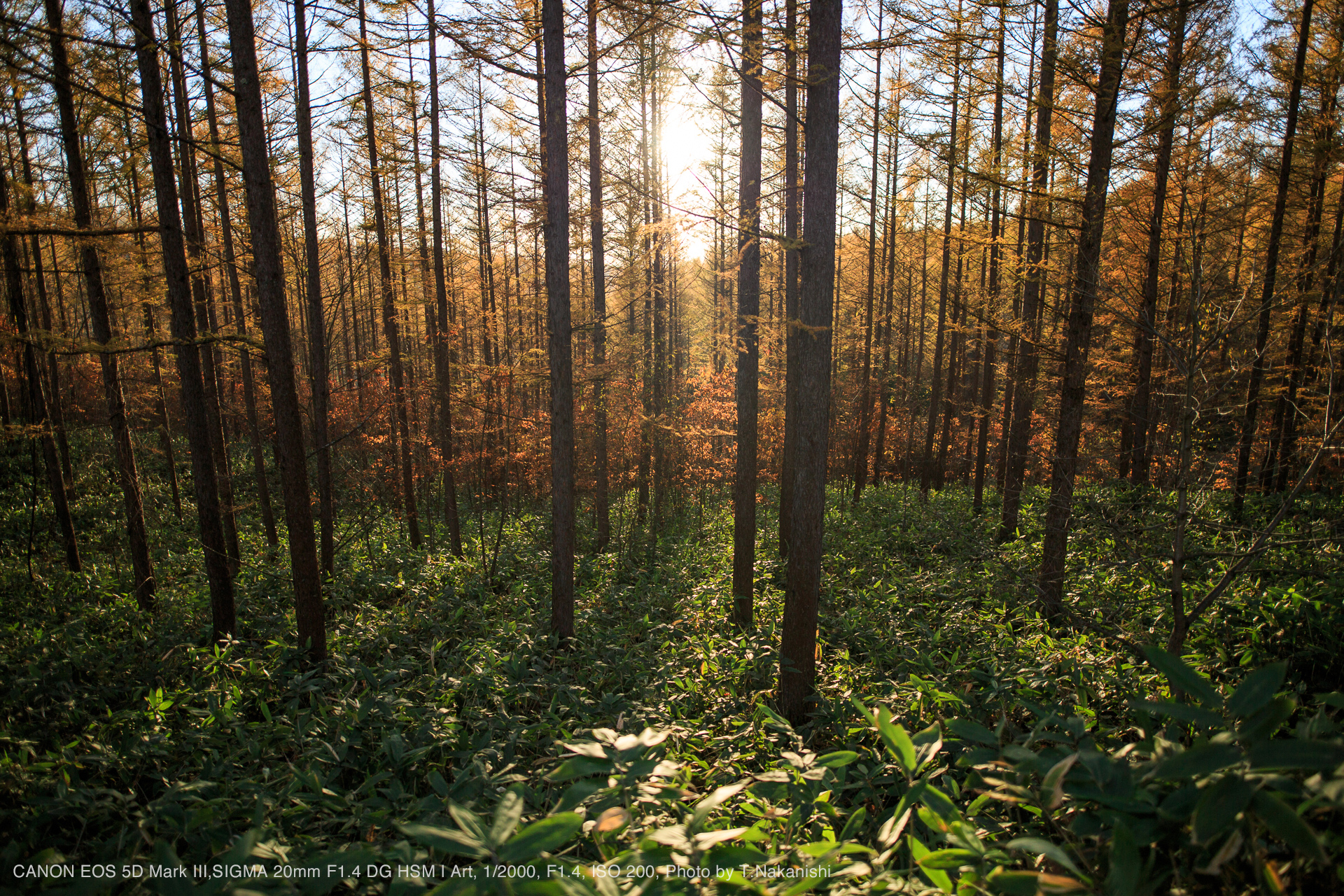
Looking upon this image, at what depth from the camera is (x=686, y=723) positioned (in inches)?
170

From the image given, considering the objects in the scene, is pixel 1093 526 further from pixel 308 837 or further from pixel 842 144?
pixel 842 144

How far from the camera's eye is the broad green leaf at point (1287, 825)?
802 millimetres

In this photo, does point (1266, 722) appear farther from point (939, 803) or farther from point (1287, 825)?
point (939, 803)

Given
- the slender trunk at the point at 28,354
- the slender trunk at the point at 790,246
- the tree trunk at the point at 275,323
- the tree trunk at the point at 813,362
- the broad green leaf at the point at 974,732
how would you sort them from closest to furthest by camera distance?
the broad green leaf at the point at 974,732 → the tree trunk at the point at 813,362 → the tree trunk at the point at 275,323 → the slender trunk at the point at 790,246 → the slender trunk at the point at 28,354

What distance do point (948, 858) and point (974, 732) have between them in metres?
0.29

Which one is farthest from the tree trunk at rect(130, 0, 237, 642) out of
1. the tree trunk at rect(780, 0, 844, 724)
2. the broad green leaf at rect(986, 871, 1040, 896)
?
the broad green leaf at rect(986, 871, 1040, 896)

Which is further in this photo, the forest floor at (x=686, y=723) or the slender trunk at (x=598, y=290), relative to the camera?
the slender trunk at (x=598, y=290)

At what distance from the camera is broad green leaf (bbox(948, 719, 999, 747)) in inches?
51.7

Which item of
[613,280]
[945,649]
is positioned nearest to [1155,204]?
[945,649]

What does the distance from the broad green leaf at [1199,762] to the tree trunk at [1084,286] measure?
5085 mm

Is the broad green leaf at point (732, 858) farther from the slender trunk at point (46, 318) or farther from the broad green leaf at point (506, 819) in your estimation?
the slender trunk at point (46, 318)

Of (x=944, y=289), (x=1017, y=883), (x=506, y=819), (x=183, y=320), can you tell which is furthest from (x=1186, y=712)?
(x=944, y=289)

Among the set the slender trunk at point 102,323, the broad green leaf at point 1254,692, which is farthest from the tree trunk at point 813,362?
the slender trunk at point 102,323

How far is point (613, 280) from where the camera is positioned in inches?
496
